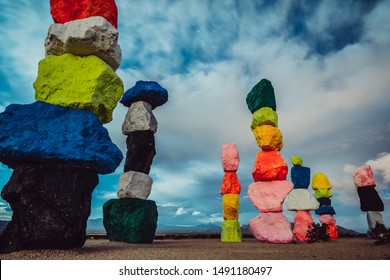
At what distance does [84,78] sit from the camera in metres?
5.38

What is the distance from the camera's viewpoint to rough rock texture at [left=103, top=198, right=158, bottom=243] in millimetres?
8359

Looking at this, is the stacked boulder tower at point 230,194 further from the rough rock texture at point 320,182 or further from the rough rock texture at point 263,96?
the rough rock texture at point 320,182

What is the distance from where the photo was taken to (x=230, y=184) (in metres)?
12.0

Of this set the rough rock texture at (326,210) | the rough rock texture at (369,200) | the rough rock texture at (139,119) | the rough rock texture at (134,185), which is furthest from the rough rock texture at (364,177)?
the rough rock texture at (134,185)

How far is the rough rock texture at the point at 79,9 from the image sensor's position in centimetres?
579

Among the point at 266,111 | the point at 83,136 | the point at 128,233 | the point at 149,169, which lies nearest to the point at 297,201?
the point at 266,111

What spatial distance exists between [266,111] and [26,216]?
745 cm

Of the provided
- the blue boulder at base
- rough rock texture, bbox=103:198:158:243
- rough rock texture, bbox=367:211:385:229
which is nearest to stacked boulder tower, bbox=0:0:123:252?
rough rock texture, bbox=103:198:158:243

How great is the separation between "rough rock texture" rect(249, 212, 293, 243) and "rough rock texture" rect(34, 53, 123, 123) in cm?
588

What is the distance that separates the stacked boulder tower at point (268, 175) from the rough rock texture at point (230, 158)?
2004mm

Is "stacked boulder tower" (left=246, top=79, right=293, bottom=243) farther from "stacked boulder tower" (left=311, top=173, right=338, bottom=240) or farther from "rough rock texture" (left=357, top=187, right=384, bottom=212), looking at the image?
"stacked boulder tower" (left=311, top=173, right=338, bottom=240)

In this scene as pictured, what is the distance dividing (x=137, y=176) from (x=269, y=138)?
413 centimetres

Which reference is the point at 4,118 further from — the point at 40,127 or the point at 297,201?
the point at 297,201

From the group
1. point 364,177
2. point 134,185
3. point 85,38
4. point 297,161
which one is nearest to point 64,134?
point 85,38
